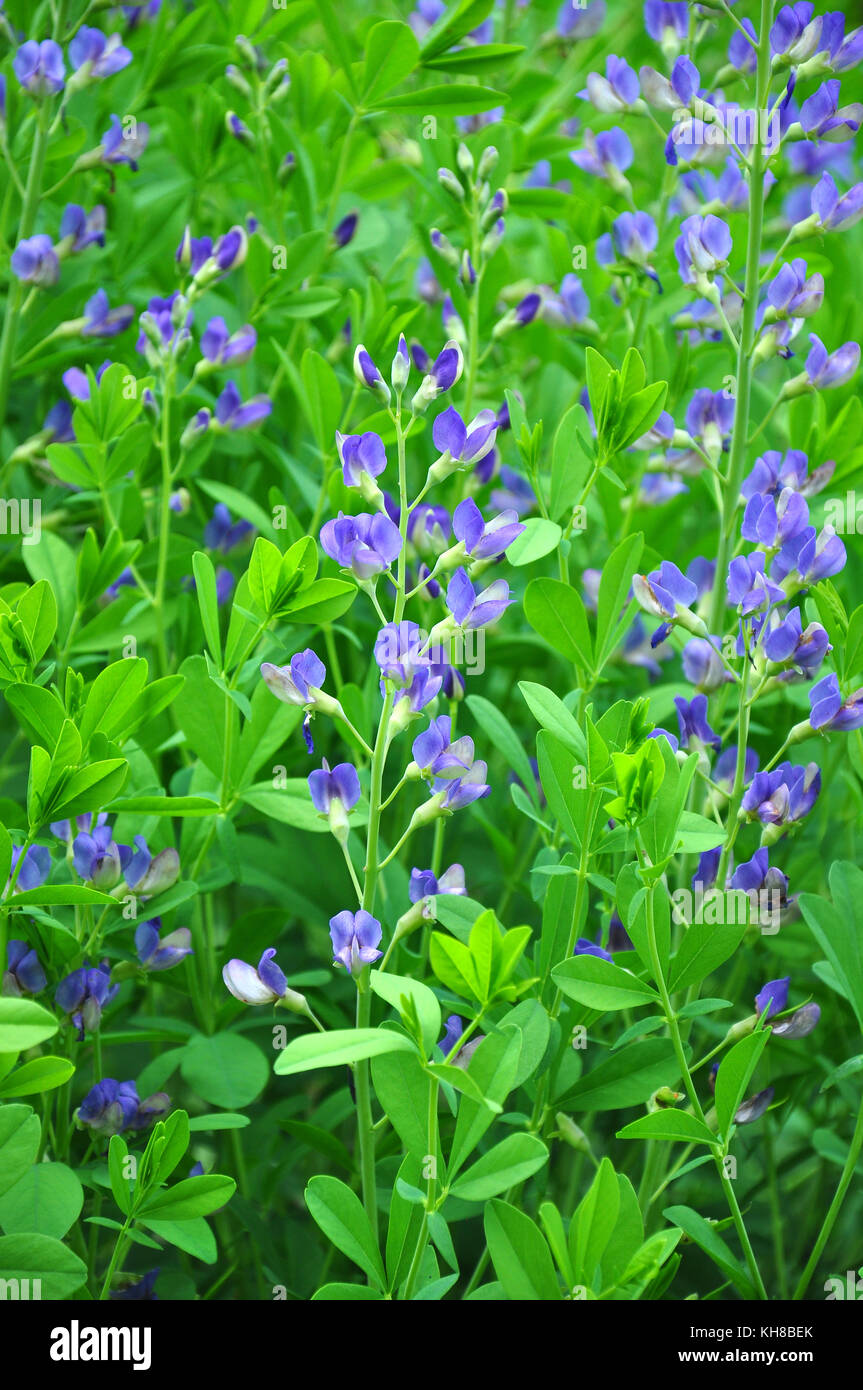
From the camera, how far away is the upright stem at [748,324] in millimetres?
843

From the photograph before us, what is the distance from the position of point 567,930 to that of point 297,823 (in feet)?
0.64

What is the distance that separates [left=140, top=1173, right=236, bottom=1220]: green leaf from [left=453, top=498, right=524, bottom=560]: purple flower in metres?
0.39

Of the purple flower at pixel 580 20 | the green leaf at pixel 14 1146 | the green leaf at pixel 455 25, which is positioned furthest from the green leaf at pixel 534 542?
the purple flower at pixel 580 20

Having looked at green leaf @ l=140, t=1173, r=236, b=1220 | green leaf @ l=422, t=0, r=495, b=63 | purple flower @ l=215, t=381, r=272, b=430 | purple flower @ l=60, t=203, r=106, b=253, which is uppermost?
green leaf @ l=422, t=0, r=495, b=63

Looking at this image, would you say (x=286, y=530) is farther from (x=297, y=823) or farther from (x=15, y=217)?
(x=15, y=217)

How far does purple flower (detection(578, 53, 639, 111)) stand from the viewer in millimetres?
1068

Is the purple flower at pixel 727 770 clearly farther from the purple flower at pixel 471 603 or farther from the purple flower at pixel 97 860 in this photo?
the purple flower at pixel 97 860

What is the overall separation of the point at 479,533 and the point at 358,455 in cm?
9

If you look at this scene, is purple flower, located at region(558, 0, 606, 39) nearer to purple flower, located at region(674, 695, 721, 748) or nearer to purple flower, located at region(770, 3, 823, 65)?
purple flower, located at region(770, 3, 823, 65)

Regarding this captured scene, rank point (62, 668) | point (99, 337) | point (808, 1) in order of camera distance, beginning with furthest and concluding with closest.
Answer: point (99, 337) → point (62, 668) → point (808, 1)

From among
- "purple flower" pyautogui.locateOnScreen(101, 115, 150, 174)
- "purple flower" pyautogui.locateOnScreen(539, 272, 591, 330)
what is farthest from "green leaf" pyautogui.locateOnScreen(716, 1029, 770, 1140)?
"purple flower" pyautogui.locateOnScreen(101, 115, 150, 174)

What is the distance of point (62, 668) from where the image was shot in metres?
1.03

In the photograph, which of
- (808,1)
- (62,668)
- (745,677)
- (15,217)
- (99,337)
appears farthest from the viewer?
(15,217)
